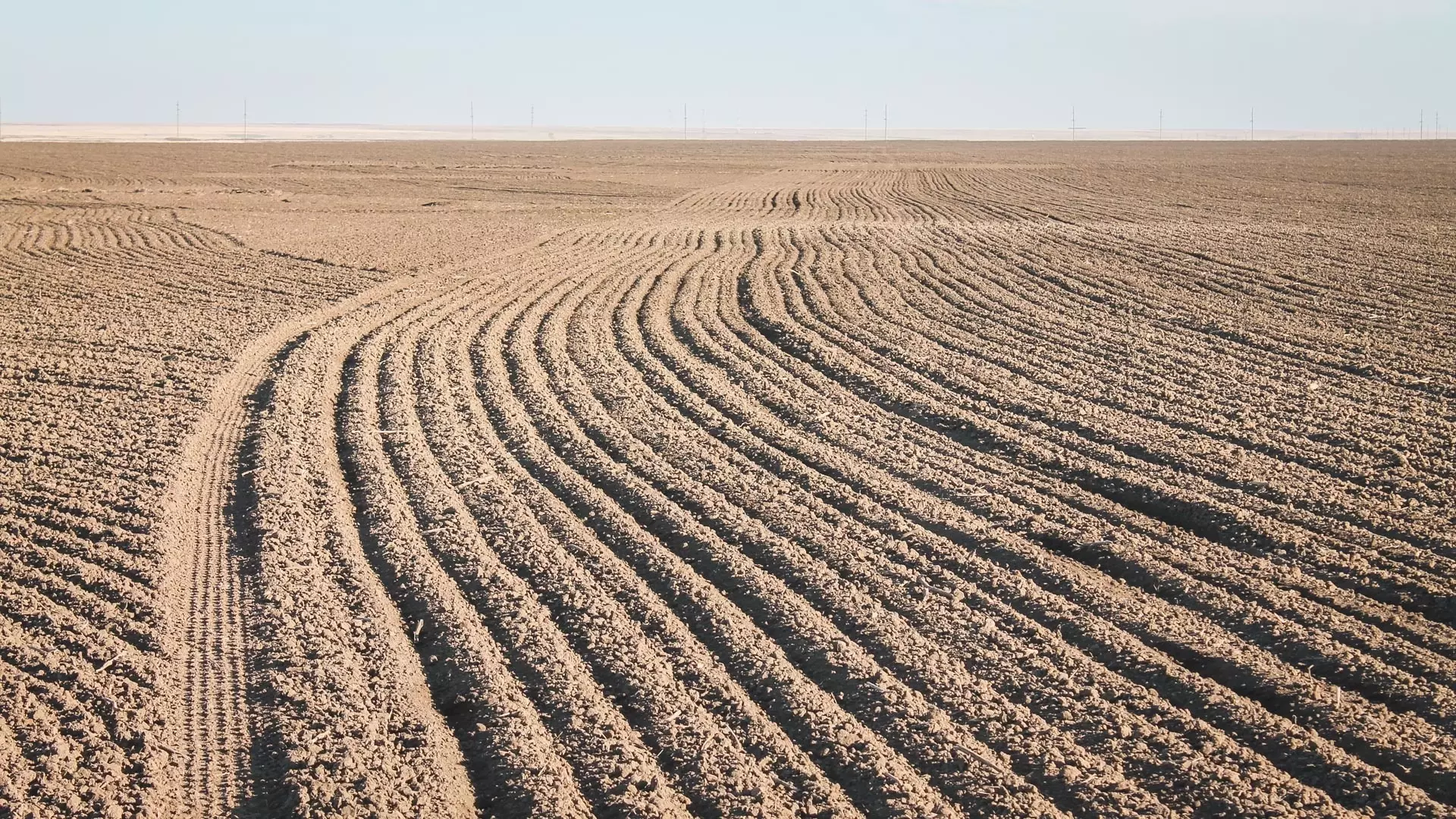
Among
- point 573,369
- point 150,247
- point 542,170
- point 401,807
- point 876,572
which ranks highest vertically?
point 542,170

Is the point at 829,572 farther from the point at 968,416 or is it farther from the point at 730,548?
the point at 968,416

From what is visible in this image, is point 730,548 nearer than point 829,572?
No

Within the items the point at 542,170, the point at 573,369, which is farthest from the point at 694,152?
the point at 573,369

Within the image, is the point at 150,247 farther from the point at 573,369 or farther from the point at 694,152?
the point at 694,152

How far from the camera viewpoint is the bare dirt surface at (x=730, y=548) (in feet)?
14.0

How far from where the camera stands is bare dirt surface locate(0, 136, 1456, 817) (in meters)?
4.27

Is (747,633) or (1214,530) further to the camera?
(1214,530)

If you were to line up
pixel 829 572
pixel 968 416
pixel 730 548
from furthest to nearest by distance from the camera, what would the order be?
pixel 968 416, pixel 730 548, pixel 829 572

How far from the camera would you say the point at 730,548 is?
616 cm

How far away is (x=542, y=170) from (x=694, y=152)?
26.2 m

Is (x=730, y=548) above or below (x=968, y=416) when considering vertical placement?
below

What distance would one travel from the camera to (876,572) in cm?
586

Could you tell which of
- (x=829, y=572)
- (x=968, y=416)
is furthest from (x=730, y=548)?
(x=968, y=416)

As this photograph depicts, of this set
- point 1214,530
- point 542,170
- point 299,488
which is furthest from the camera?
point 542,170
